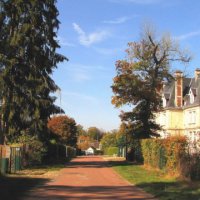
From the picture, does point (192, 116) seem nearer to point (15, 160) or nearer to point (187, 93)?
point (187, 93)

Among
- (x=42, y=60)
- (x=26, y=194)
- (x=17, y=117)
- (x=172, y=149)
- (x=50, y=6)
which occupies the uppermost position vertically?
(x=50, y=6)

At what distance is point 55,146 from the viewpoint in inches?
1971

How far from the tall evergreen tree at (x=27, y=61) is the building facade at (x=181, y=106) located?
38.8 metres

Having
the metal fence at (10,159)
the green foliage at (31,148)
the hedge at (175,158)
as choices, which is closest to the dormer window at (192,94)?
the hedge at (175,158)

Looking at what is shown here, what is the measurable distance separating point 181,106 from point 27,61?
151 ft

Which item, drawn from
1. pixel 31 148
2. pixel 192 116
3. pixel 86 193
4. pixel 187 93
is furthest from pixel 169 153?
pixel 187 93

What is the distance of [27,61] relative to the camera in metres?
33.7

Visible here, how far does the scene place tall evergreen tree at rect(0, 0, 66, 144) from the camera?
3206 centimetres

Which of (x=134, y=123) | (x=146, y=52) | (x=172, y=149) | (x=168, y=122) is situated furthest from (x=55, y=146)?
(x=168, y=122)

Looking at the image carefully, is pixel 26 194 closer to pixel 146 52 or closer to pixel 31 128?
pixel 31 128

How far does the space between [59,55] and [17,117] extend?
241 inches

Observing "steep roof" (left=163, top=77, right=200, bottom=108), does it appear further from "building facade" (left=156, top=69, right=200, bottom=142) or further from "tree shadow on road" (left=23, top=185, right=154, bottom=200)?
"tree shadow on road" (left=23, top=185, right=154, bottom=200)

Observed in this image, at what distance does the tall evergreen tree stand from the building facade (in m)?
38.8

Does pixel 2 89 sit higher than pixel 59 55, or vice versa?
pixel 59 55
